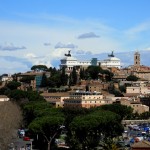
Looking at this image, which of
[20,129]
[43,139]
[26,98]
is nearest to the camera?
[43,139]

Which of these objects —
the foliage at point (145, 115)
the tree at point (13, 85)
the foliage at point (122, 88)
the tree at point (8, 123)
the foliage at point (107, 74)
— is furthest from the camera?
the foliage at point (107, 74)

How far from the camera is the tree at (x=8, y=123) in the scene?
112ft

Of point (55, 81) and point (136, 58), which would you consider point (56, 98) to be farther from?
point (136, 58)

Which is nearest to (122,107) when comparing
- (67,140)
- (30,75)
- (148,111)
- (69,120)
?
(148,111)

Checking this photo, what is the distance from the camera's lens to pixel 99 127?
131 feet

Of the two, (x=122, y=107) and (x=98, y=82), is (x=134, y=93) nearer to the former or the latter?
(x=98, y=82)

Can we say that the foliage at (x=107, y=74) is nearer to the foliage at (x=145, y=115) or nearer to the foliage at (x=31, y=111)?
the foliage at (x=145, y=115)

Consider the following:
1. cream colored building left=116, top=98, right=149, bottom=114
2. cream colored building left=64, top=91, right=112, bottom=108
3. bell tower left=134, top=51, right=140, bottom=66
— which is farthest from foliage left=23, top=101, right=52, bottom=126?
bell tower left=134, top=51, right=140, bottom=66

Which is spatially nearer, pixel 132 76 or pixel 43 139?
pixel 43 139

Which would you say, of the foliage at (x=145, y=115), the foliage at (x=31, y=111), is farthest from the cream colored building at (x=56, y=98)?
the foliage at (x=31, y=111)

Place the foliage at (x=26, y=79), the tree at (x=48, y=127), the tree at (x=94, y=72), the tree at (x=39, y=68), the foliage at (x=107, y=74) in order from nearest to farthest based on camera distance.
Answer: the tree at (x=48, y=127) < the tree at (x=94, y=72) < the foliage at (x=107, y=74) < the foliage at (x=26, y=79) < the tree at (x=39, y=68)

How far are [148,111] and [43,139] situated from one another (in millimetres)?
38552

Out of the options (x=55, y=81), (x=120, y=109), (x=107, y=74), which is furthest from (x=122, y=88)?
(x=120, y=109)

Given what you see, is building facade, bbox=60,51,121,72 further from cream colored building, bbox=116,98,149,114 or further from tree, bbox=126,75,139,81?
cream colored building, bbox=116,98,149,114
